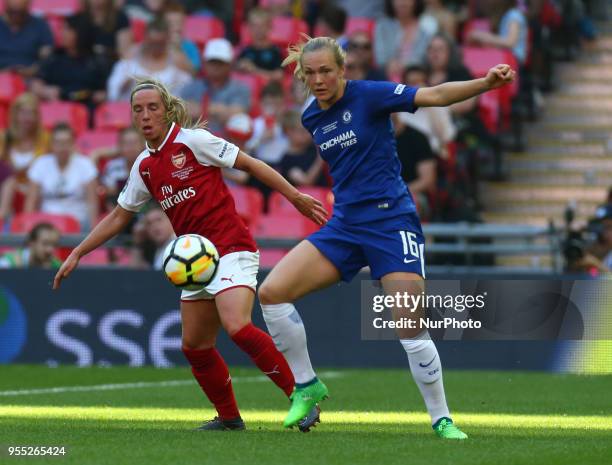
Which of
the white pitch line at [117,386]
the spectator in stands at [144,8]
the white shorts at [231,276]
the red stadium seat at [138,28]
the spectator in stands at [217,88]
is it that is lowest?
the white pitch line at [117,386]

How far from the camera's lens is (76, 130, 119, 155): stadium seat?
55.6 ft

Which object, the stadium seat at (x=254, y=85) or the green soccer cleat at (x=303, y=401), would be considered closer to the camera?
the green soccer cleat at (x=303, y=401)

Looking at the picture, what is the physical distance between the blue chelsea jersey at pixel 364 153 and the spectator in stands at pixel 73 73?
10437 mm

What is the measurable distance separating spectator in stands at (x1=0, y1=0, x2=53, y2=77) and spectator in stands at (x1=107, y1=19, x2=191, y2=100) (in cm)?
140

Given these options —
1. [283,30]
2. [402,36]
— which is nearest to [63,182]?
[283,30]

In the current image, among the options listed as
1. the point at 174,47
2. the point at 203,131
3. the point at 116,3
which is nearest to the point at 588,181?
the point at 174,47

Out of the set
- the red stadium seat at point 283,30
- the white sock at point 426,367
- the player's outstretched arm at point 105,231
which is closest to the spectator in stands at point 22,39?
the red stadium seat at point 283,30

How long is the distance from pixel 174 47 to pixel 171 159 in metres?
9.70

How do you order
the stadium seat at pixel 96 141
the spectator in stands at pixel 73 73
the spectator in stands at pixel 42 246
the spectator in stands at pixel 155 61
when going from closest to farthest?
the spectator in stands at pixel 42 246 → the stadium seat at pixel 96 141 → the spectator in stands at pixel 155 61 → the spectator in stands at pixel 73 73

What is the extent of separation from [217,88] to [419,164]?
9.48ft

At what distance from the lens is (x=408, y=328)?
25.6 ft

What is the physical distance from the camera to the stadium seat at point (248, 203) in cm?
1528

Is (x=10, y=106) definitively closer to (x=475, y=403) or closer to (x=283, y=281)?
(x=475, y=403)

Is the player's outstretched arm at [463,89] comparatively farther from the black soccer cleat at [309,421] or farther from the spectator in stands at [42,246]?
the spectator in stands at [42,246]
